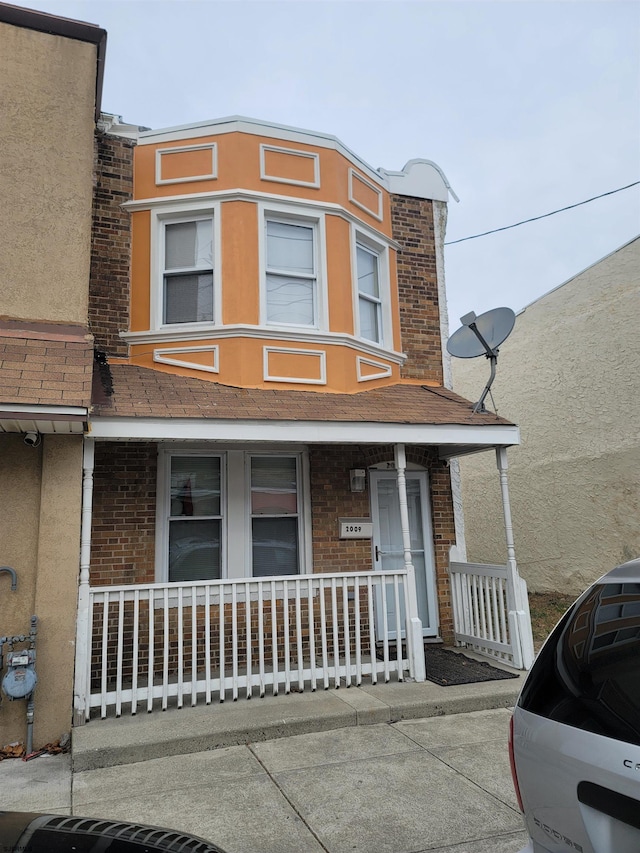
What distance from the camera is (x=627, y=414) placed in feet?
35.1

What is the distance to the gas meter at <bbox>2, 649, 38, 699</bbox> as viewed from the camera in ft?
15.4

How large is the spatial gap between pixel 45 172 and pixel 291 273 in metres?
3.03

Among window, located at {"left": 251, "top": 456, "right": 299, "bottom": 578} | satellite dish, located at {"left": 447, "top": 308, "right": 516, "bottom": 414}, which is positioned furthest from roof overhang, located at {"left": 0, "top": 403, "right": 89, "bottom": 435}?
satellite dish, located at {"left": 447, "top": 308, "right": 516, "bottom": 414}

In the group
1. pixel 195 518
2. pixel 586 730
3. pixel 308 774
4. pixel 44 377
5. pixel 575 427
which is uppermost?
pixel 575 427

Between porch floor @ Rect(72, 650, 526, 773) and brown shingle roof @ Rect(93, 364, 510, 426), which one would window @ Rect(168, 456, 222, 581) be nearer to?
brown shingle roof @ Rect(93, 364, 510, 426)

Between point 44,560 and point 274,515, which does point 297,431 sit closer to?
point 274,515

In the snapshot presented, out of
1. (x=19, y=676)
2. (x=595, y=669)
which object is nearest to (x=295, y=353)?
(x=19, y=676)

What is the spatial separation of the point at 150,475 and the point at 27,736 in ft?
9.60

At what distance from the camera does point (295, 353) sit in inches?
296

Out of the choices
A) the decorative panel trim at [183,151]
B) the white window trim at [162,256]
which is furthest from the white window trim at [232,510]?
the decorative panel trim at [183,151]

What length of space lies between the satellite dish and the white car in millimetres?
5298

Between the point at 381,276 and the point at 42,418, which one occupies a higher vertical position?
the point at 381,276

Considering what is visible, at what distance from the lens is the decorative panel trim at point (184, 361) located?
726cm

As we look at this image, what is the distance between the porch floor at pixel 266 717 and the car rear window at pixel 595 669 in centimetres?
347
